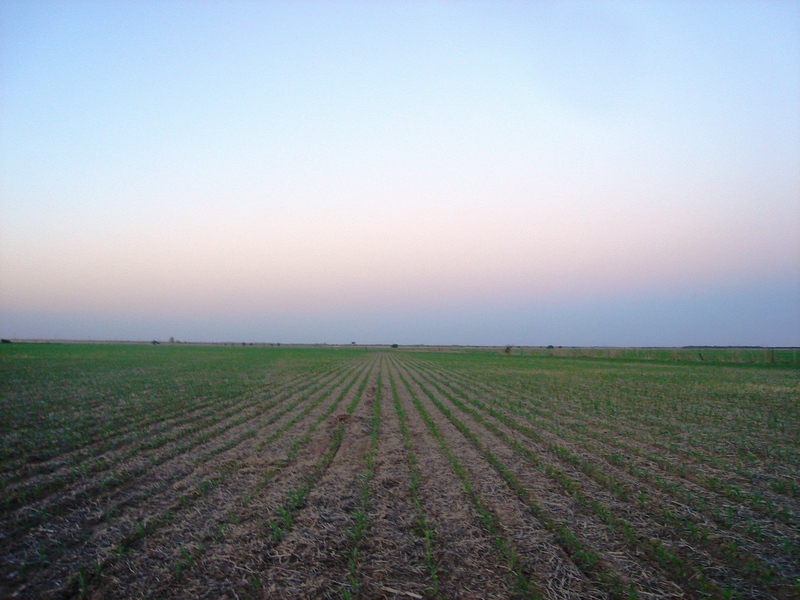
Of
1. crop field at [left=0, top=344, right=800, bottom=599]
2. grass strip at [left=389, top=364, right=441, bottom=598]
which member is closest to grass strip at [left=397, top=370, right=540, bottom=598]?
crop field at [left=0, top=344, right=800, bottom=599]

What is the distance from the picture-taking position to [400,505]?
6938mm

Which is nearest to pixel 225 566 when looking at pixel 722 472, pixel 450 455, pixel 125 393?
pixel 450 455

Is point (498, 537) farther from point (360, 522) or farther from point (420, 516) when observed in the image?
point (360, 522)

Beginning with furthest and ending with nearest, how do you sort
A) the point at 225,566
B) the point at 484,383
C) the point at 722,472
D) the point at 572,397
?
the point at 484,383, the point at 572,397, the point at 722,472, the point at 225,566

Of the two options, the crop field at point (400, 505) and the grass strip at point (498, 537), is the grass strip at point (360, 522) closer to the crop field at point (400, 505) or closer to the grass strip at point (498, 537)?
the crop field at point (400, 505)

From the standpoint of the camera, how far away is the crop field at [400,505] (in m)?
4.77

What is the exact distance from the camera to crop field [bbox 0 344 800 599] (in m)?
4.77

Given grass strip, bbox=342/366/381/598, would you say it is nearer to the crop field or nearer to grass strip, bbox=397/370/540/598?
the crop field

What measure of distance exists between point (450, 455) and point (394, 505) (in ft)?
10.5

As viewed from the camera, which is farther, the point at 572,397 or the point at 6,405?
the point at 572,397

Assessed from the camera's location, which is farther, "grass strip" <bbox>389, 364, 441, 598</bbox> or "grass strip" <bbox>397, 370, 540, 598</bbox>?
"grass strip" <bbox>389, 364, 441, 598</bbox>

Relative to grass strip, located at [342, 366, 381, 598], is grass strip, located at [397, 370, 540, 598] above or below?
above

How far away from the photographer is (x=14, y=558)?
527 centimetres

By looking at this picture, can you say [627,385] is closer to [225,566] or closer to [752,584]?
[752,584]
